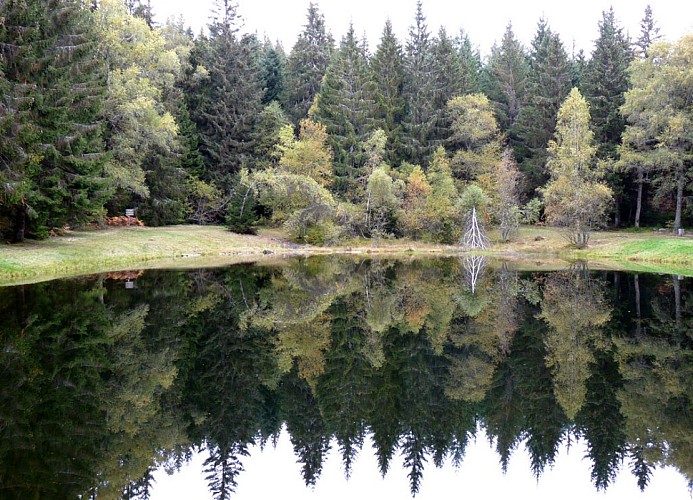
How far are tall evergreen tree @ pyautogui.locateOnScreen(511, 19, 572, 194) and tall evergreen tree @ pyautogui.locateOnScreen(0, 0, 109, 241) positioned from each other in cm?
4003

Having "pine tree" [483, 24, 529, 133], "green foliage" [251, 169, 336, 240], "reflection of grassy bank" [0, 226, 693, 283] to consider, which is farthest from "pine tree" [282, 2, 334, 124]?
"reflection of grassy bank" [0, 226, 693, 283]

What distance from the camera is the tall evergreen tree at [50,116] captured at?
24.5 meters

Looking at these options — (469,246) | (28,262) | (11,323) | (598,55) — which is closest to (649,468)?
(11,323)

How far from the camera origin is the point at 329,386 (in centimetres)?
1011

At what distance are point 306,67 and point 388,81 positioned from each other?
9.42 m

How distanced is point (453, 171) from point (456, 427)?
4798cm

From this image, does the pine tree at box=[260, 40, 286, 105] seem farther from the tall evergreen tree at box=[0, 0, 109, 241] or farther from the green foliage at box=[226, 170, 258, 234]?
the tall evergreen tree at box=[0, 0, 109, 241]

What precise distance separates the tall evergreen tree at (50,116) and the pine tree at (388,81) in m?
30.4

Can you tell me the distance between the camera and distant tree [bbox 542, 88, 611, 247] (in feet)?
131

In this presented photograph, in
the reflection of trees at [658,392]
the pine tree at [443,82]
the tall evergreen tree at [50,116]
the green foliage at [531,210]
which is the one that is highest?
the pine tree at [443,82]

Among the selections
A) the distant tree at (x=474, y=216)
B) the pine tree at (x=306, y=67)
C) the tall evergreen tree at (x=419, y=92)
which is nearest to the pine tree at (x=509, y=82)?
the tall evergreen tree at (x=419, y=92)

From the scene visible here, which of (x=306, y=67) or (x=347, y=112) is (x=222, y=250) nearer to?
(x=347, y=112)

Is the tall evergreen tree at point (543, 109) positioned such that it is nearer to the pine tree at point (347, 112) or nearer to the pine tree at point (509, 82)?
the pine tree at point (509, 82)

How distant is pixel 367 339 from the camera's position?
13625 millimetres
